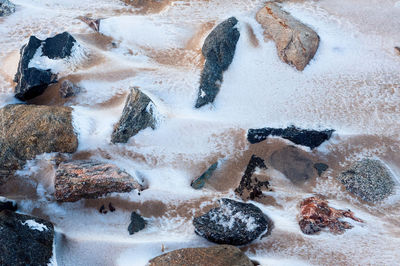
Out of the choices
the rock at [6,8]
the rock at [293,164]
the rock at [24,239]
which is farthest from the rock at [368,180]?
the rock at [6,8]

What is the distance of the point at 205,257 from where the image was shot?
6387mm

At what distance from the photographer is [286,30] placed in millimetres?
11281

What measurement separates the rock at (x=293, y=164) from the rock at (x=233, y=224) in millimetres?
1970

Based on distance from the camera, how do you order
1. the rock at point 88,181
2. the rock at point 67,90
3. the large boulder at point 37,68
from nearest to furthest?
1. the rock at point 88,181
2. the large boulder at point 37,68
3. the rock at point 67,90

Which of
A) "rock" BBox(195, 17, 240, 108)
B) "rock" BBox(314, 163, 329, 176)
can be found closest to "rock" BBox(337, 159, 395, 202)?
"rock" BBox(314, 163, 329, 176)

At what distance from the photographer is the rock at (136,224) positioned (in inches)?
291

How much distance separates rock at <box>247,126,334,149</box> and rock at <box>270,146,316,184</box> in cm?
36

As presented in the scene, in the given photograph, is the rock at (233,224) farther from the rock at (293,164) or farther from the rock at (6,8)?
the rock at (6,8)

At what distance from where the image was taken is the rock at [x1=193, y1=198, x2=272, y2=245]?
7.23 metres

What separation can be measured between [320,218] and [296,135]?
3.13m

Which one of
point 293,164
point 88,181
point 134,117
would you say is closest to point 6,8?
point 134,117

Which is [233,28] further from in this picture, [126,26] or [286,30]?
[126,26]

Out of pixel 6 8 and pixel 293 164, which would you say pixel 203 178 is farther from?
pixel 6 8

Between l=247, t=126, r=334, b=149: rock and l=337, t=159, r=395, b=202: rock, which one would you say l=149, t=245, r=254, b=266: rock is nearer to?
l=247, t=126, r=334, b=149: rock
